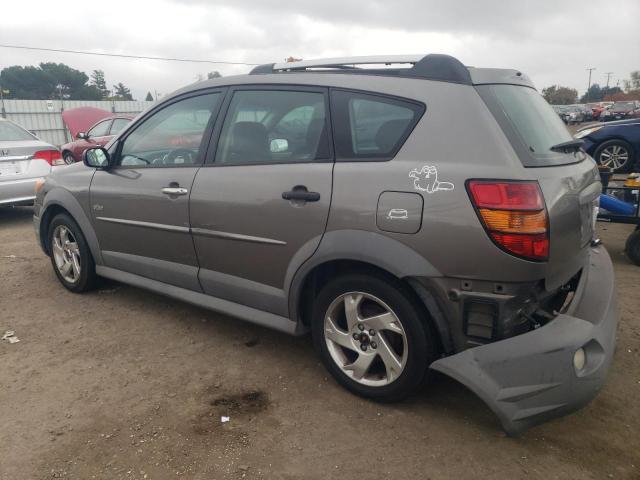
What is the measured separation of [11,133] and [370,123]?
724cm

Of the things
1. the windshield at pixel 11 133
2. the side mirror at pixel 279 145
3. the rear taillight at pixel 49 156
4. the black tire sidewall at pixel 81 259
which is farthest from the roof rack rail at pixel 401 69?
the windshield at pixel 11 133

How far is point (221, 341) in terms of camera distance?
3559 millimetres

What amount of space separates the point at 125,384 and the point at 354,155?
1.92 meters

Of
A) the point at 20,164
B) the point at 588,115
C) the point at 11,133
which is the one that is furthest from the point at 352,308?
the point at 588,115

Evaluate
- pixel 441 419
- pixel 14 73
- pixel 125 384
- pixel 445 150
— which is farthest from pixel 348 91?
pixel 14 73

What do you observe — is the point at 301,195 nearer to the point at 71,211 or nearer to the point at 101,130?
the point at 71,211

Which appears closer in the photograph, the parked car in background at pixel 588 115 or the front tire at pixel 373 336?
the front tire at pixel 373 336

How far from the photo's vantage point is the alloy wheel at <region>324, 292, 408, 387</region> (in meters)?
2.60

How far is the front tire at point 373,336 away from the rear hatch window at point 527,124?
0.88 m

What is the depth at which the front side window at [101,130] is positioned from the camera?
13211mm

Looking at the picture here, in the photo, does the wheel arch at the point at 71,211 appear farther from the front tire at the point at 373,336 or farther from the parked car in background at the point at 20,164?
the parked car in background at the point at 20,164

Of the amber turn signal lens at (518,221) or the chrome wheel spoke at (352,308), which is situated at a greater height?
the amber turn signal lens at (518,221)

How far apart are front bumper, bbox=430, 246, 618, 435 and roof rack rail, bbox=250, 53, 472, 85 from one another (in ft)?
4.17

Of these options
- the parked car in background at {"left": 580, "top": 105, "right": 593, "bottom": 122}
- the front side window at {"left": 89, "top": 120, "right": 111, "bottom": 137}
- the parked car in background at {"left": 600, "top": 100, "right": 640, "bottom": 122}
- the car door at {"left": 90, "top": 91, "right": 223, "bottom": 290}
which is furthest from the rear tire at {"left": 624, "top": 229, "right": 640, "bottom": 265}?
the parked car in background at {"left": 580, "top": 105, "right": 593, "bottom": 122}
